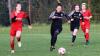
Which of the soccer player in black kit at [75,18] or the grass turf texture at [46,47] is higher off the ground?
the soccer player in black kit at [75,18]

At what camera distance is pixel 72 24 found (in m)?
22.2

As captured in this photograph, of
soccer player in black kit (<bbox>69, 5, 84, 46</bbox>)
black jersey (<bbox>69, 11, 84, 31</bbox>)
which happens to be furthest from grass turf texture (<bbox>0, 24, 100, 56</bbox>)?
black jersey (<bbox>69, 11, 84, 31</bbox>)

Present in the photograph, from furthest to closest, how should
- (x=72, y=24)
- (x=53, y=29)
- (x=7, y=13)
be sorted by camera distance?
(x=7, y=13)
(x=72, y=24)
(x=53, y=29)

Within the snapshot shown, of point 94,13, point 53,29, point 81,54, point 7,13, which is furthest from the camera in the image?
point 94,13

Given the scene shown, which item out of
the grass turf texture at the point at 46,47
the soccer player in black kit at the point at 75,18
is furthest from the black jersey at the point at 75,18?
the grass turf texture at the point at 46,47

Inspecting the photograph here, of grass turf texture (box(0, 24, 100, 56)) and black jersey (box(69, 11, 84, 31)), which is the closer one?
grass turf texture (box(0, 24, 100, 56))

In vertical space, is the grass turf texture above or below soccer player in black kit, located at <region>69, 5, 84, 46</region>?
below

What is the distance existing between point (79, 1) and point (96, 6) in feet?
8.42

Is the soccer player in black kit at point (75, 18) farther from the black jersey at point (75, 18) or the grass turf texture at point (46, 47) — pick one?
the grass turf texture at point (46, 47)

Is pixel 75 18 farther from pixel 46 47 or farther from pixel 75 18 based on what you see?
pixel 46 47

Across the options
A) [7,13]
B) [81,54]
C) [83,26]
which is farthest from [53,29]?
[7,13]

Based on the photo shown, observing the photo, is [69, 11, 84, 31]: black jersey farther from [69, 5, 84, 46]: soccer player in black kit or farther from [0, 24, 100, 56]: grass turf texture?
[0, 24, 100, 56]: grass turf texture

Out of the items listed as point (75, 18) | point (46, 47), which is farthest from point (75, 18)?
point (46, 47)

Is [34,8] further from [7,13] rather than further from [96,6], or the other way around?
[96,6]
